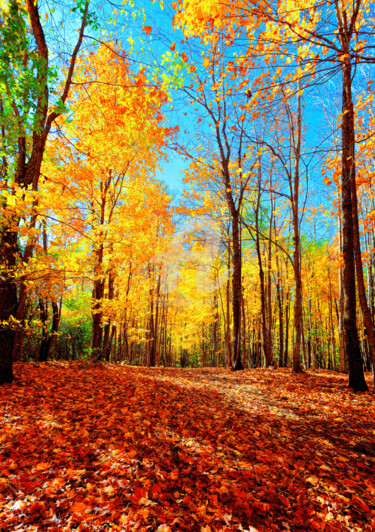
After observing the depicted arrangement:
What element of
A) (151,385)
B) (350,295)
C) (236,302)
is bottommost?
(151,385)

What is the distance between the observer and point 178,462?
120 inches

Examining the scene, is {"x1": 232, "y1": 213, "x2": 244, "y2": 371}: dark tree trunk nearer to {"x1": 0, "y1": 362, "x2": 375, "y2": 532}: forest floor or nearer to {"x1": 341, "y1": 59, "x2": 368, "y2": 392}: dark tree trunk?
{"x1": 341, "y1": 59, "x2": 368, "y2": 392}: dark tree trunk

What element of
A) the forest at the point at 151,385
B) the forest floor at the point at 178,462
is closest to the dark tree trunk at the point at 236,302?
the forest at the point at 151,385

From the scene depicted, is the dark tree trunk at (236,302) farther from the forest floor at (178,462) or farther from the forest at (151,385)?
the forest floor at (178,462)

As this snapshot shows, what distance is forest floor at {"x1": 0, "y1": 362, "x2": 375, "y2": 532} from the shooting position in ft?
7.29

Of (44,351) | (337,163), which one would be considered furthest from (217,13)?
(44,351)

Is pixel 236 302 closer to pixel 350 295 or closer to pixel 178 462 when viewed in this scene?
pixel 350 295

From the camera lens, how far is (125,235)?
907 centimetres

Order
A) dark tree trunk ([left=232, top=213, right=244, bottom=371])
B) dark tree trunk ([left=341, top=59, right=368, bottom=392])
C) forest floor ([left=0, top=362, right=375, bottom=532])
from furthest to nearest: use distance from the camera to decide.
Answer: dark tree trunk ([left=232, top=213, right=244, bottom=371]), dark tree trunk ([left=341, top=59, right=368, bottom=392]), forest floor ([left=0, top=362, right=375, bottom=532])

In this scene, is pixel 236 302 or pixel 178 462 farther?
pixel 236 302

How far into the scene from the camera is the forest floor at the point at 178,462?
222 cm

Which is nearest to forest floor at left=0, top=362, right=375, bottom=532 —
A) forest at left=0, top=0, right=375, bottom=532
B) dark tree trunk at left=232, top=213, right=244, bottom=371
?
forest at left=0, top=0, right=375, bottom=532

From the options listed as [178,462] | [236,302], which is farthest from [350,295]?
[178,462]

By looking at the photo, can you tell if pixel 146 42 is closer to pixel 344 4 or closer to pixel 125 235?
pixel 344 4
